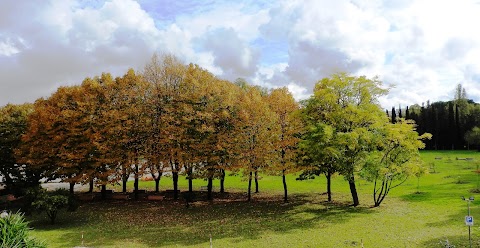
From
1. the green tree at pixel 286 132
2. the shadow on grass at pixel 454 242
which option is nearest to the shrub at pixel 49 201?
the green tree at pixel 286 132

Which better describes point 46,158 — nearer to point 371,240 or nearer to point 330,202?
point 330,202

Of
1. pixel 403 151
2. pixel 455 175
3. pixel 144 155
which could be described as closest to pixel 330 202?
pixel 403 151

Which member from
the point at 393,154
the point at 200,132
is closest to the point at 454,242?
the point at 393,154

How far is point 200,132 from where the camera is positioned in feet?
152

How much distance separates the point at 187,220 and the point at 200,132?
11.1 meters

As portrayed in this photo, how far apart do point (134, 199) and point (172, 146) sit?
11.6 meters

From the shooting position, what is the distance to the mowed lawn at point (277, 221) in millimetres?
30969

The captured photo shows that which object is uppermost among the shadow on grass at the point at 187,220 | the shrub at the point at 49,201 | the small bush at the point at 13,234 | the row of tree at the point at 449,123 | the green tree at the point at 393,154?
the row of tree at the point at 449,123

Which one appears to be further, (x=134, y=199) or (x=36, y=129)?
(x=134, y=199)

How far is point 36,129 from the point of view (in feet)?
157

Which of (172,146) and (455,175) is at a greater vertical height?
(172,146)

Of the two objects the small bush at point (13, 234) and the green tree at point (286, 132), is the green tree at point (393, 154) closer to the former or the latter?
the green tree at point (286, 132)

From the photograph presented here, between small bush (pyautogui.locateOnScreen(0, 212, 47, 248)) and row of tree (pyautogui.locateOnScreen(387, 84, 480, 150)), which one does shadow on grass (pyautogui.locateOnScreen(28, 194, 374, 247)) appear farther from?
row of tree (pyautogui.locateOnScreen(387, 84, 480, 150))

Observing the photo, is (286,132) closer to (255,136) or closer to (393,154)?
(255,136)
